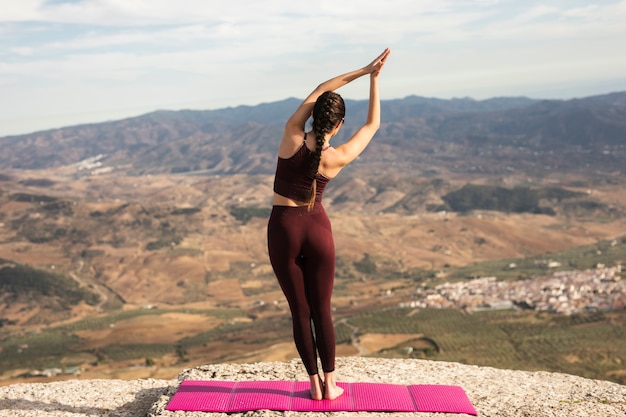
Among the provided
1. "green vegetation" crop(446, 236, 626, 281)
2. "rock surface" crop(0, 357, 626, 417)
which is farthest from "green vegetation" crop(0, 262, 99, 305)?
"rock surface" crop(0, 357, 626, 417)

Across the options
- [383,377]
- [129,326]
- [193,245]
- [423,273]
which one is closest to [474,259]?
[423,273]

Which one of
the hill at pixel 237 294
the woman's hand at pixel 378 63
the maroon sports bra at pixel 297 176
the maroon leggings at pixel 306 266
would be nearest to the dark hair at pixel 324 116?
the maroon sports bra at pixel 297 176

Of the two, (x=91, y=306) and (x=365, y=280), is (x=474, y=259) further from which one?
(x=91, y=306)

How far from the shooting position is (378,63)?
27.8ft

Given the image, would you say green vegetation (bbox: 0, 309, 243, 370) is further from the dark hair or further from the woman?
the dark hair

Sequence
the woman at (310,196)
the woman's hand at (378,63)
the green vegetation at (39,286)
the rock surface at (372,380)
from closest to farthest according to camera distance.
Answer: the woman at (310,196) → the woman's hand at (378,63) → the rock surface at (372,380) → the green vegetation at (39,286)

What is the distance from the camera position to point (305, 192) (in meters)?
8.47

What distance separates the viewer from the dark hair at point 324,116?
8133mm

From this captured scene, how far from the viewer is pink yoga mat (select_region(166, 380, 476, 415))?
9367 millimetres

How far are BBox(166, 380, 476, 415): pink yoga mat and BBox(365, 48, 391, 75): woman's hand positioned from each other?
5.33 meters

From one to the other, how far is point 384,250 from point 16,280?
99.9 meters

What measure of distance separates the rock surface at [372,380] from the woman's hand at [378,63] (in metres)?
5.37

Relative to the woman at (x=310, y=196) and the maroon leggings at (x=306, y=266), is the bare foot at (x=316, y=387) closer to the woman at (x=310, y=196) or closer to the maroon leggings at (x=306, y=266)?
the maroon leggings at (x=306, y=266)

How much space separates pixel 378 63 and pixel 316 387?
5229mm
